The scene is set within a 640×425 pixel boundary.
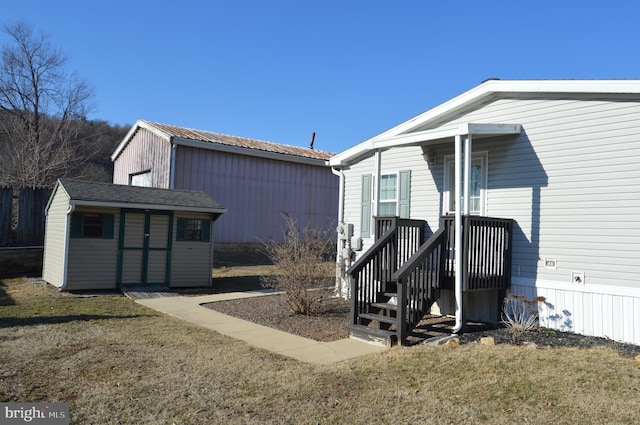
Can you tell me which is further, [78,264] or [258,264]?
[258,264]

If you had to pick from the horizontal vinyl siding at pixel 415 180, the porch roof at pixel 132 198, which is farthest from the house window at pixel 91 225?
the horizontal vinyl siding at pixel 415 180

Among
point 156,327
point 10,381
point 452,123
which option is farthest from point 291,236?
point 10,381

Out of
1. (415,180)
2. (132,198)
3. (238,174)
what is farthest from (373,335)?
(238,174)

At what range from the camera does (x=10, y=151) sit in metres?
23.7

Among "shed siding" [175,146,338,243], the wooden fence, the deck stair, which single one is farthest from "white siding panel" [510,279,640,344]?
the wooden fence

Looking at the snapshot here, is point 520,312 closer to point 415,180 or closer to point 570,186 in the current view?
point 570,186

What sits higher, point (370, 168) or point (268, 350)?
point (370, 168)

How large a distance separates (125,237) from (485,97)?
347 inches

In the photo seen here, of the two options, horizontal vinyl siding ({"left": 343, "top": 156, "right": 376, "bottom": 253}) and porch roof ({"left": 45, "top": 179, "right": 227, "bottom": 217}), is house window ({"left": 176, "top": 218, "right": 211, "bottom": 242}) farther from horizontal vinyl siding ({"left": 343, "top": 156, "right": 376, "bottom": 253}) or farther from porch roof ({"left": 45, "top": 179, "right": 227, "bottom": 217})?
horizontal vinyl siding ({"left": 343, "top": 156, "right": 376, "bottom": 253})

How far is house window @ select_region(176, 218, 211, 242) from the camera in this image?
41.7 ft

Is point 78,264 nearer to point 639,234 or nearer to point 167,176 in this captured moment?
point 167,176

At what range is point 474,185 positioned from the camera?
9.13m

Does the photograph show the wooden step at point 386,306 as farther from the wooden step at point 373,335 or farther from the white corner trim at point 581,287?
the white corner trim at point 581,287

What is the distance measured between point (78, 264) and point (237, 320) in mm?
4977
